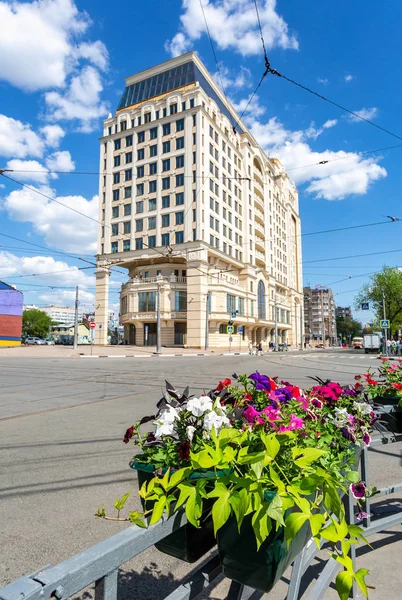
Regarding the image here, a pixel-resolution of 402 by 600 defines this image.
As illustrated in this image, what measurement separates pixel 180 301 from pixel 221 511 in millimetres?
43683

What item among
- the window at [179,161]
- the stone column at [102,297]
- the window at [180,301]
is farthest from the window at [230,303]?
the window at [179,161]

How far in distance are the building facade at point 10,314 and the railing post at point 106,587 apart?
51.6m

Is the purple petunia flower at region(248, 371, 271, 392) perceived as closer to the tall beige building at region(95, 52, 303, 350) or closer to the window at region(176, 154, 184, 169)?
the tall beige building at region(95, 52, 303, 350)

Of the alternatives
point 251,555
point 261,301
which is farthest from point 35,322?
point 251,555

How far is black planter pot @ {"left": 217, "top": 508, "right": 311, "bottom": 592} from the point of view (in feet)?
4.04

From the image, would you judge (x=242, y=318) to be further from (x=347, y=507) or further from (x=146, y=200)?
(x=347, y=507)

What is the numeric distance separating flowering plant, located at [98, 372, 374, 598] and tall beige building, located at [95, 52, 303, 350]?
1504 inches

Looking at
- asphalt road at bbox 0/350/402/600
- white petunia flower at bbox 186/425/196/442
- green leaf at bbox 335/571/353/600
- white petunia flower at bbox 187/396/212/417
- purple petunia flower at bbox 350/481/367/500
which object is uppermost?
white petunia flower at bbox 187/396/212/417

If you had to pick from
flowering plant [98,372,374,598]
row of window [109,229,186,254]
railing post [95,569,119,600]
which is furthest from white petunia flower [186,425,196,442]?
row of window [109,229,186,254]

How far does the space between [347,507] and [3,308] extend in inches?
2016

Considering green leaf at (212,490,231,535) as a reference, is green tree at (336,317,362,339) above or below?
above

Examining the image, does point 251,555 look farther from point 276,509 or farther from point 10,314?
point 10,314

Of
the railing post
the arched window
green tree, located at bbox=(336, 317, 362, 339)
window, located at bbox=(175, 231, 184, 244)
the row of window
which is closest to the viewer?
the railing post

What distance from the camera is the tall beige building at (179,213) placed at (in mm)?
43812
